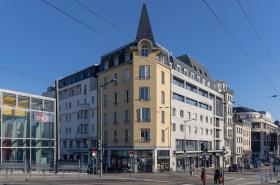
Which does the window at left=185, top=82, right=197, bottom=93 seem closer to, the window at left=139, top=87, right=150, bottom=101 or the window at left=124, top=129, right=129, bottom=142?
the window at left=139, top=87, right=150, bottom=101

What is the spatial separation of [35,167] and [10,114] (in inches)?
208

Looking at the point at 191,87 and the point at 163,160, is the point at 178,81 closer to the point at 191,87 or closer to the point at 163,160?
the point at 191,87

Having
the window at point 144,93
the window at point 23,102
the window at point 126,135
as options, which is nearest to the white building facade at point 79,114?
the window at point 126,135

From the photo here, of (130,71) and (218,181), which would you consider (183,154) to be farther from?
(218,181)

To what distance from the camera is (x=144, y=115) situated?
74.2 meters

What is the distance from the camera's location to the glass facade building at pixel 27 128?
4434cm

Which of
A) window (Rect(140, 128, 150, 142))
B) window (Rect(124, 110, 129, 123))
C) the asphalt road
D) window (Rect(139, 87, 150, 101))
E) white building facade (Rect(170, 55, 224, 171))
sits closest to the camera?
the asphalt road

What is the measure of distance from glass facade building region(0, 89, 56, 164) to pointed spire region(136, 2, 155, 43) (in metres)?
28.4

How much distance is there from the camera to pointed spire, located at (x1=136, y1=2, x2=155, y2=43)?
250 ft

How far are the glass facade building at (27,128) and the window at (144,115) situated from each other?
81.0 ft

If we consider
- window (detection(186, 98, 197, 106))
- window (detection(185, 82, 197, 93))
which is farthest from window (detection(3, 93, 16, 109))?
window (detection(186, 98, 197, 106))

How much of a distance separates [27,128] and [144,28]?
114 feet

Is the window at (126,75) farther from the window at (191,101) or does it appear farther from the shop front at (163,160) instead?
the window at (191,101)

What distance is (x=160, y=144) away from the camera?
7469 centimetres
